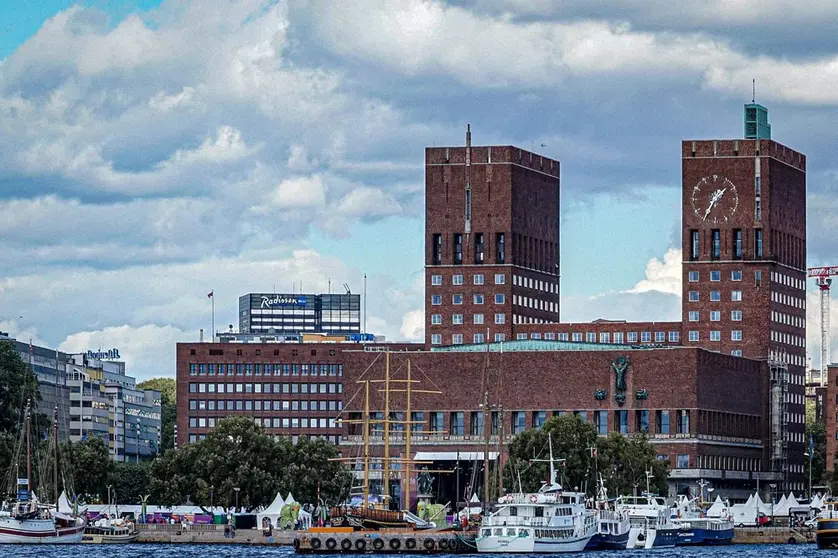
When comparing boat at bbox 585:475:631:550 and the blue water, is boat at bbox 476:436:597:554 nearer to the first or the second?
the blue water

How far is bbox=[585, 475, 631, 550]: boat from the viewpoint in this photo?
188 meters

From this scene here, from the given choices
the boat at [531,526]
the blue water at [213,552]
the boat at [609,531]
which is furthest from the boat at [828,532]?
the boat at [531,526]

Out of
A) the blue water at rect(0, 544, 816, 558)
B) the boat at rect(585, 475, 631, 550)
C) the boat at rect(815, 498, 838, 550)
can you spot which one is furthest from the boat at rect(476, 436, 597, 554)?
the boat at rect(815, 498, 838, 550)

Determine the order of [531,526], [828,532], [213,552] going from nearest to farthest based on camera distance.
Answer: [531,526] < [213,552] < [828,532]

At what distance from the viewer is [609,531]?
190m

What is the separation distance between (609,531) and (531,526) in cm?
1581

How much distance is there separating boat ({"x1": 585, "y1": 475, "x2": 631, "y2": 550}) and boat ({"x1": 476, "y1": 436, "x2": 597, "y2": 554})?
7169 mm

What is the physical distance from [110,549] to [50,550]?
7339 mm

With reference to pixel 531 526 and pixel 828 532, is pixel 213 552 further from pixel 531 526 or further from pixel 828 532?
pixel 828 532

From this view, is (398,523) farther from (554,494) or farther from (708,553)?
(708,553)

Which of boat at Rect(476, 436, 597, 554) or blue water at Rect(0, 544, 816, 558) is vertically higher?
boat at Rect(476, 436, 597, 554)

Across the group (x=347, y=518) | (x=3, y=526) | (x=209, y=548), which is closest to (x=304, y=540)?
(x=347, y=518)

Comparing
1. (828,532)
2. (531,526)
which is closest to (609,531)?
(531,526)

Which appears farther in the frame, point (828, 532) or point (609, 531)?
point (609, 531)
